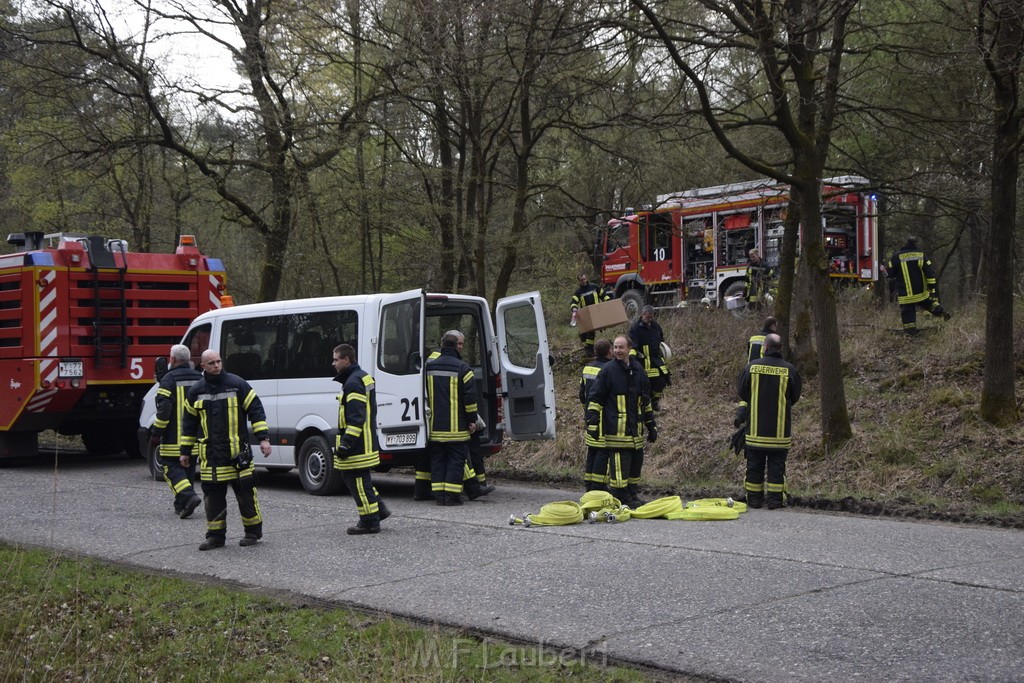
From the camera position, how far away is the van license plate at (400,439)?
12.0 m

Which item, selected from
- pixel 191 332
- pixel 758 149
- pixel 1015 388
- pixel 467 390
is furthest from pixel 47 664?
pixel 758 149

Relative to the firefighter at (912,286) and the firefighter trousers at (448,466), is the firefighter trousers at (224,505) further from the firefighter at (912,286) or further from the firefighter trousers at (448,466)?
the firefighter at (912,286)

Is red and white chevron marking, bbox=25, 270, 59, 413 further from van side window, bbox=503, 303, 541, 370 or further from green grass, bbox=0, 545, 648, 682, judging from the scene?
green grass, bbox=0, 545, 648, 682

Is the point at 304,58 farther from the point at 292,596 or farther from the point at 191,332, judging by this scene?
the point at 292,596

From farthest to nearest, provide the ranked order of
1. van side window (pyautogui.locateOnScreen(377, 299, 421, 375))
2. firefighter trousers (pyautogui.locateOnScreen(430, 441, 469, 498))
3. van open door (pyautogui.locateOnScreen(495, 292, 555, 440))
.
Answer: van open door (pyautogui.locateOnScreen(495, 292, 555, 440)) < van side window (pyautogui.locateOnScreen(377, 299, 421, 375)) < firefighter trousers (pyautogui.locateOnScreen(430, 441, 469, 498))

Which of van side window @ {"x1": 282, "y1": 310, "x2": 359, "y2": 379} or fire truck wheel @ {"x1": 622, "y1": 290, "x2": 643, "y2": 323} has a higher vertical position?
fire truck wheel @ {"x1": 622, "y1": 290, "x2": 643, "y2": 323}

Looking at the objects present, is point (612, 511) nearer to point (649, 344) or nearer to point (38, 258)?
point (649, 344)

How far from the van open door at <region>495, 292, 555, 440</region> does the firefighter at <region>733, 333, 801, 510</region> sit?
252 cm

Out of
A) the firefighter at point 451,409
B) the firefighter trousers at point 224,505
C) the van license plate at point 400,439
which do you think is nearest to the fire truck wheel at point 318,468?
the van license plate at point 400,439

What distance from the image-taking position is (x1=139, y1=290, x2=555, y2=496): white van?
1212cm

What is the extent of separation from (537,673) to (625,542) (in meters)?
3.81

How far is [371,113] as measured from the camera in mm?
20594

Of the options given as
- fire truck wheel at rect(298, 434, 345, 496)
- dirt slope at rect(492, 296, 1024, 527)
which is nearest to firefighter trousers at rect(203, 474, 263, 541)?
fire truck wheel at rect(298, 434, 345, 496)

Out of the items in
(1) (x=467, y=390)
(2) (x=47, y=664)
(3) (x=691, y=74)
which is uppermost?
(3) (x=691, y=74)
